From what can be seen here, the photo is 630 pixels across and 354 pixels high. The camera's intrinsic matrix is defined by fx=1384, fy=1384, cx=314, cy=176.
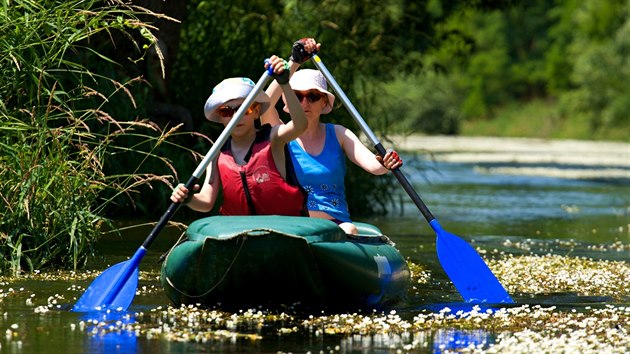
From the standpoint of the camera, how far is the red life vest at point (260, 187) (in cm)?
708

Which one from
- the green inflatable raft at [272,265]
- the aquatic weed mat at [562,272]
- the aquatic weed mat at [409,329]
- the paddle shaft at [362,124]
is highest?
the paddle shaft at [362,124]

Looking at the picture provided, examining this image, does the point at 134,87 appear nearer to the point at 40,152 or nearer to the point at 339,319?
the point at 40,152

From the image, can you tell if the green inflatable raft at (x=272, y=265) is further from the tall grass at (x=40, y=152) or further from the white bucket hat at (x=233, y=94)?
the tall grass at (x=40, y=152)

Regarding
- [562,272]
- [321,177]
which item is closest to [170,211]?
[321,177]

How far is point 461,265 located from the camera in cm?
789

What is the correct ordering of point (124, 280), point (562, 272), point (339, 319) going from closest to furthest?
point (339, 319) < point (124, 280) < point (562, 272)

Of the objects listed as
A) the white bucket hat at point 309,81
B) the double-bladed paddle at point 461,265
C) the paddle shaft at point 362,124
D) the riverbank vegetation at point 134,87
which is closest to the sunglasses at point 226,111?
the white bucket hat at point 309,81

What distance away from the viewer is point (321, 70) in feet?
25.0

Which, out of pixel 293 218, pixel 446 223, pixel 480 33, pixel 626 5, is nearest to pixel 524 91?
pixel 480 33

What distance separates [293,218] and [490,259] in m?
3.83

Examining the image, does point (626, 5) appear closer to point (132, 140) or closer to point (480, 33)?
point (480, 33)

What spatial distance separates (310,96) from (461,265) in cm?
135

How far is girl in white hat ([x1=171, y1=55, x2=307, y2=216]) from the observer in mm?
7027

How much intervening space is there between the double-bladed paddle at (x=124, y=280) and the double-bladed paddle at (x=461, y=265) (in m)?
0.80
